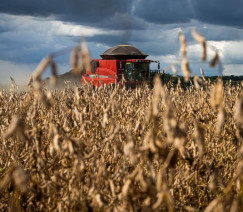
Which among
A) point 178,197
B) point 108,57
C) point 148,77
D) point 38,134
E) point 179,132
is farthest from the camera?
point 108,57

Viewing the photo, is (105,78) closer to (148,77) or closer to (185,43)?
(148,77)

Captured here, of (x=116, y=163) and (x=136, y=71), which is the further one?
(x=136, y=71)

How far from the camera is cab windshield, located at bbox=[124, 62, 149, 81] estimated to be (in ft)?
56.3

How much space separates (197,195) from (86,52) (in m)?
2.05

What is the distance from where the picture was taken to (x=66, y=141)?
1.77 meters

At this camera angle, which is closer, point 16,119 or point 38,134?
point 16,119

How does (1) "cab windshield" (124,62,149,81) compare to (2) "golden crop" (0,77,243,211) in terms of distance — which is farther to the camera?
(1) "cab windshield" (124,62,149,81)

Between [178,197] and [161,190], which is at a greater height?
[161,190]

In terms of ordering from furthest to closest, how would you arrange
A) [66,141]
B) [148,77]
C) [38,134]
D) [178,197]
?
[148,77], [178,197], [38,134], [66,141]

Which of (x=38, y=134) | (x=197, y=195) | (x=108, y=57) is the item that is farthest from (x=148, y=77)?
(x=38, y=134)

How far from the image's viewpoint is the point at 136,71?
678 inches

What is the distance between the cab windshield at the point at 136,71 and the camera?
1715 cm

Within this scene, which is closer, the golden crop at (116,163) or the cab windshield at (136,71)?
the golden crop at (116,163)

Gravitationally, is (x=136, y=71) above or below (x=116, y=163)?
above
